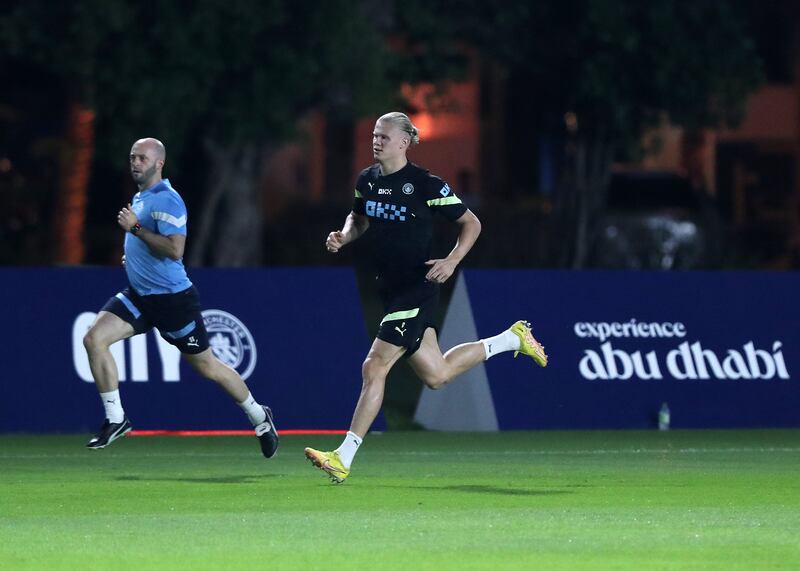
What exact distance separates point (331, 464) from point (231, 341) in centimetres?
417

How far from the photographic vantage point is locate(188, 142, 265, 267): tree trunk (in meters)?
31.9

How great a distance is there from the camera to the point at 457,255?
38.8ft

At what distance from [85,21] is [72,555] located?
1885 cm

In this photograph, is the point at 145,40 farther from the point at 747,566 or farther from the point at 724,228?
the point at 747,566

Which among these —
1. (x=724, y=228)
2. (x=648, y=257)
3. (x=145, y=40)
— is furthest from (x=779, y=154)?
(x=145, y=40)

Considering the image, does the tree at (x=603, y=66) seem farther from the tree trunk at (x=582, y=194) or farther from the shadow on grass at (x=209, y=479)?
the shadow on grass at (x=209, y=479)

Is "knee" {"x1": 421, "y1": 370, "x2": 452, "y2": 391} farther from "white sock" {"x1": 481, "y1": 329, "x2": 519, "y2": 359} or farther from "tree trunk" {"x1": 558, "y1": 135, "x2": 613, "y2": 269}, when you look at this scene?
"tree trunk" {"x1": 558, "y1": 135, "x2": 613, "y2": 269}

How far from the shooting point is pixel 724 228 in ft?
122

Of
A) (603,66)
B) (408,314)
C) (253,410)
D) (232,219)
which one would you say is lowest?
(232,219)

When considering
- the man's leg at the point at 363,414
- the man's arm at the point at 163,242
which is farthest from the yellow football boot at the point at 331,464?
the man's arm at the point at 163,242

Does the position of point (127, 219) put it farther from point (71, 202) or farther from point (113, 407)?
point (71, 202)

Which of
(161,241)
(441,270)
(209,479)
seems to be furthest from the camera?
(161,241)

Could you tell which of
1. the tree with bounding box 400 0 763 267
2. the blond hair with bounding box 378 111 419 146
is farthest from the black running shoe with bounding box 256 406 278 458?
the tree with bounding box 400 0 763 267

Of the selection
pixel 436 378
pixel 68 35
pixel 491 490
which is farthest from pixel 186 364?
pixel 68 35
